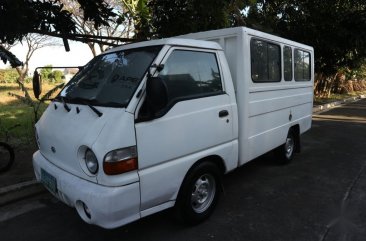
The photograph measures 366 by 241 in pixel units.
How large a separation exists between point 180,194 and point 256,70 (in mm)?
1968

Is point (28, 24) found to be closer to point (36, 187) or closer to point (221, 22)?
point (36, 187)

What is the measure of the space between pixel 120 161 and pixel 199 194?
128 centimetres

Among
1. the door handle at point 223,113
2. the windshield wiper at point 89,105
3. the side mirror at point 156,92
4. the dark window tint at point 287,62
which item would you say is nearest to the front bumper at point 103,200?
the windshield wiper at point 89,105

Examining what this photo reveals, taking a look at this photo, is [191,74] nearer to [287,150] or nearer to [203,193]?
[203,193]

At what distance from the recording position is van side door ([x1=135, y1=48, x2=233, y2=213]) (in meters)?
3.09

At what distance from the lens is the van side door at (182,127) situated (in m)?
3.09

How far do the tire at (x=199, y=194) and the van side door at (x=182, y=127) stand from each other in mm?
135

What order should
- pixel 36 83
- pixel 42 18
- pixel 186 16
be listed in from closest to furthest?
pixel 36 83, pixel 42 18, pixel 186 16

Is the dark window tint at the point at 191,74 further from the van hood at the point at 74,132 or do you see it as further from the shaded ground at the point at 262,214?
the shaded ground at the point at 262,214

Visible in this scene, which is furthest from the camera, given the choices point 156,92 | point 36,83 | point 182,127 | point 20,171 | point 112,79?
point 20,171

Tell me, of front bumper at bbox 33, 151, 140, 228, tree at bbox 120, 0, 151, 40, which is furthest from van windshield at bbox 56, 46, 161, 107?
tree at bbox 120, 0, 151, 40

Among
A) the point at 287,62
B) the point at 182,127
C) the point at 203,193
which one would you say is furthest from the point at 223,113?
the point at 287,62

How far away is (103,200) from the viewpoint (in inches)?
110

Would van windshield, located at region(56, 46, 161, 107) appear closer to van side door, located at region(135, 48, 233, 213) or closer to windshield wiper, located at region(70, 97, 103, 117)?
windshield wiper, located at region(70, 97, 103, 117)
